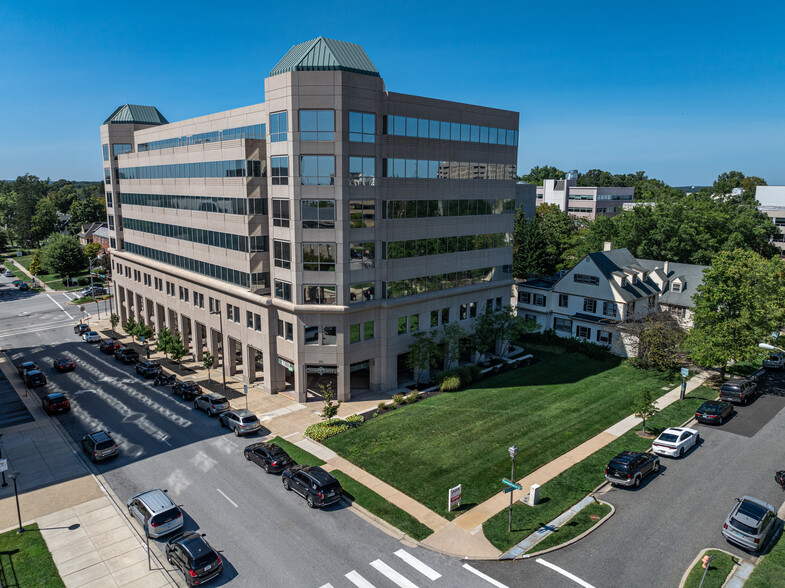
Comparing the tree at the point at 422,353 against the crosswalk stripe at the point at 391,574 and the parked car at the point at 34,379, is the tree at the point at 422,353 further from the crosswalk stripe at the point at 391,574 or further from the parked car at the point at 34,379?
the parked car at the point at 34,379

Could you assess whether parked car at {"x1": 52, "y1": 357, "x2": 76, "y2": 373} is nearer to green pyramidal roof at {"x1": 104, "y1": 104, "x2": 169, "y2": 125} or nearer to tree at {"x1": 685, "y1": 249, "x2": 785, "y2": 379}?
green pyramidal roof at {"x1": 104, "y1": 104, "x2": 169, "y2": 125}

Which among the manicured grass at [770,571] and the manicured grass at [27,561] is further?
the manicured grass at [27,561]

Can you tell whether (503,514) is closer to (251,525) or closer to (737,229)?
(251,525)

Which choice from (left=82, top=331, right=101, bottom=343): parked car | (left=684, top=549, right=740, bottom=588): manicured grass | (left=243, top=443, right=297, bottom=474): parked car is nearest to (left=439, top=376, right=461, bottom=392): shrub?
(left=243, top=443, right=297, bottom=474): parked car

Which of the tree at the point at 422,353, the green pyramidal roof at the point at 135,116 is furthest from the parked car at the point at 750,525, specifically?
the green pyramidal roof at the point at 135,116

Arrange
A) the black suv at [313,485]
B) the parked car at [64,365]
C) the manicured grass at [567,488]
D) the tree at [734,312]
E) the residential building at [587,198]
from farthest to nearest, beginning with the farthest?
the residential building at [587,198] < the parked car at [64,365] < the tree at [734,312] < the black suv at [313,485] < the manicured grass at [567,488]

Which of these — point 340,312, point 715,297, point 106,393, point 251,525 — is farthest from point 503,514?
point 106,393
